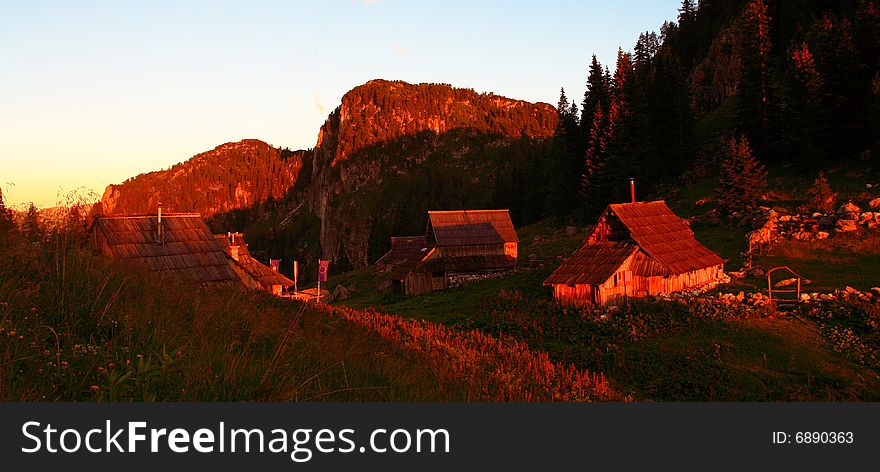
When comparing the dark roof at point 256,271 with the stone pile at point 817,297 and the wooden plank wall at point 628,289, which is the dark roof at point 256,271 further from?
the stone pile at point 817,297

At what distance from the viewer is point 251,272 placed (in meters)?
43.8

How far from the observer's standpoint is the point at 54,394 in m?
5.47

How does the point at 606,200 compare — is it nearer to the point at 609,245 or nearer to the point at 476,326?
the point at 609,245

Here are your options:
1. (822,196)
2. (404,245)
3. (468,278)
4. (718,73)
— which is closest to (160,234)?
(468,278)

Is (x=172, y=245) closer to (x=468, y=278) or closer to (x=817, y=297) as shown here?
(x=817, y=297)

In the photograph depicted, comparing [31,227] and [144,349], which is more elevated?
[31,227]

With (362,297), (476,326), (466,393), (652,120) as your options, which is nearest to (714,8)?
(652,120)

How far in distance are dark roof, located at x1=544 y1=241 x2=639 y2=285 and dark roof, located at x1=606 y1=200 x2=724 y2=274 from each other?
1064 millimetres

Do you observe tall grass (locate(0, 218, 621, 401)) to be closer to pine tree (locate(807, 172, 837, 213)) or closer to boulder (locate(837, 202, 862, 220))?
boulder (locate(837, 202, 862, 220))

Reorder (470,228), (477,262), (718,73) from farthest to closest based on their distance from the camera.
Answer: (718,73), (470,228), (477,262)

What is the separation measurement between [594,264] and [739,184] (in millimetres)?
17956

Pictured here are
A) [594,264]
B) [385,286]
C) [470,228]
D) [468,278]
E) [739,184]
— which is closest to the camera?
[594,264]

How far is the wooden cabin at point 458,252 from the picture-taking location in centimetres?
5228

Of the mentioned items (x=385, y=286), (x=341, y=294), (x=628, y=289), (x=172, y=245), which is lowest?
(x=341, y=294)
